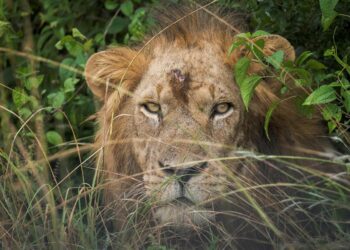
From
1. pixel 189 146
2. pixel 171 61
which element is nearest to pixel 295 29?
pixel 171 61

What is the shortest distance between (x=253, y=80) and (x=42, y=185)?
3.53 ft

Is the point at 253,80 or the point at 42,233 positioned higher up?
the point at 253,80

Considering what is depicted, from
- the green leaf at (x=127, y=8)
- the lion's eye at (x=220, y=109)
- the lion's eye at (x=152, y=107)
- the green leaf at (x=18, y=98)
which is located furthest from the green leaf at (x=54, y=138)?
the lion's eye at (x=220, y=109)

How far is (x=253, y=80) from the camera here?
13.3 ft

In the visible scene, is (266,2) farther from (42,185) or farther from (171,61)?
(42,185)

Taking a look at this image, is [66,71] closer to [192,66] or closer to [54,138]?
[54,138]

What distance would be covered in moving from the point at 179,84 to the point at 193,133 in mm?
277

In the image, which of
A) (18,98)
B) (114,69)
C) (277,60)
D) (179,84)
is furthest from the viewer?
(18,98)

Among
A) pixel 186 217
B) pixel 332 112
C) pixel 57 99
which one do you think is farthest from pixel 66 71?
pixel 332 112

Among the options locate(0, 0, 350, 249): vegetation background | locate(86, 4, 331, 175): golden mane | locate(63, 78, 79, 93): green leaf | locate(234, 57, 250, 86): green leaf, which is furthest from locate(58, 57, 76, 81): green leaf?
locate(234, 57, 250, 86): green leaf

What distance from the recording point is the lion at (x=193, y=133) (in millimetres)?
4184

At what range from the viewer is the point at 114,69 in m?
4.85

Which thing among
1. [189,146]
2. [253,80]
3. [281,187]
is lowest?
[281,187]

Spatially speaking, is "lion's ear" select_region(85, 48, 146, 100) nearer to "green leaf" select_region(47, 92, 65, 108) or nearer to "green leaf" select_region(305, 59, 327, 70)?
"green leaf" select_region(47, 92, 65, 108)
